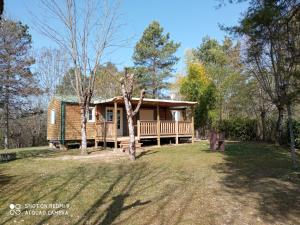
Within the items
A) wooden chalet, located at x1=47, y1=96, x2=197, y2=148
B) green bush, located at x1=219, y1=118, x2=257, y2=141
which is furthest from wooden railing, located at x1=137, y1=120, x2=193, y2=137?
green bush, located at x1=219, y1=118, x2=257, y2=141

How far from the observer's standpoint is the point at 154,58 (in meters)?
37.4

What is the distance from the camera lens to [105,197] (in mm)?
6227

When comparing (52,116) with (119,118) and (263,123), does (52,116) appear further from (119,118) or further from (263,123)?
(263,123)

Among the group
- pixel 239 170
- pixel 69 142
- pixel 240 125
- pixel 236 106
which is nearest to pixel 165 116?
pixel 240 125

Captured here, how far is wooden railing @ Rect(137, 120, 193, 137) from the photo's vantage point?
17281 millimetres

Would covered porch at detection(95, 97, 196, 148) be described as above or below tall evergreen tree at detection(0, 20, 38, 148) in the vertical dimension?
below

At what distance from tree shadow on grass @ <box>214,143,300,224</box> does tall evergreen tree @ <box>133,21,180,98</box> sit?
26.8m

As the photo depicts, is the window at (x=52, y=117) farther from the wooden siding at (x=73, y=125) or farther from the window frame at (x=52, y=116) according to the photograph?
the wooden siding at (x=73, y=125)

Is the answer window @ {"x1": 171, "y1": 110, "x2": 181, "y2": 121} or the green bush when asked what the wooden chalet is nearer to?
window @ {"x1": 171, "y1": 110, "x2": 181, "y2": 121}

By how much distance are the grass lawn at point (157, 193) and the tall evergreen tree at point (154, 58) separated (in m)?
27.3

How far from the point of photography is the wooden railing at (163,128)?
17.3 metres

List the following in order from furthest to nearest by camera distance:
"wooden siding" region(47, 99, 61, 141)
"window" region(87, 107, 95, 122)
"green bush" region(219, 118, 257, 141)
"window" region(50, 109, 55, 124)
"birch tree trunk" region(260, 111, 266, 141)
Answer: "green bush" region(219, 118, 257, 141), "birch tree trunk" region(260, 111, 266, 141), "window" region(50, 109, 55, 124), "window" region(87, 107, 95, 122), "wooden siding" region(47, 99, 61, 141)

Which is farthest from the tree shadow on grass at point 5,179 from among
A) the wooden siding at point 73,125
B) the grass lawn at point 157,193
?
the wooden siding at point 73,125

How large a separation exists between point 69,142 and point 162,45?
22457 mm
